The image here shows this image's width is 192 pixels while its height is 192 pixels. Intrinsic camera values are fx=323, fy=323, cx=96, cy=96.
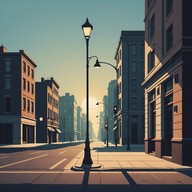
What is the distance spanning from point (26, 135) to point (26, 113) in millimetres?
4740

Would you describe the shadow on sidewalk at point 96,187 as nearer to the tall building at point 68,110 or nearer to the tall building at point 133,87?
the tall building at point 133,87

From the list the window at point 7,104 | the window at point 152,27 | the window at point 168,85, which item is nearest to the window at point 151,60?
the window at point 152,27

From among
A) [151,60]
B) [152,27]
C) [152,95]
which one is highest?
[152,27]

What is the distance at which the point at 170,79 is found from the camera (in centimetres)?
2184

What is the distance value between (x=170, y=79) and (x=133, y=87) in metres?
42.3

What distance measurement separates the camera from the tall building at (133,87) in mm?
62388

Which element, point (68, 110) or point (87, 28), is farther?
point (68, 110)

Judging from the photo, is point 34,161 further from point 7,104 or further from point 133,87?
point 133,87

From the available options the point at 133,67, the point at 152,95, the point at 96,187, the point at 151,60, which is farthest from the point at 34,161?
the point at 133,67

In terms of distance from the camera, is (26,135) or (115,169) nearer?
(115,169)

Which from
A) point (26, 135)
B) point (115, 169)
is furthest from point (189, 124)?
point (26, 135)

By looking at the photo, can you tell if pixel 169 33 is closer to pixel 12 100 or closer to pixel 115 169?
pixel 115 169

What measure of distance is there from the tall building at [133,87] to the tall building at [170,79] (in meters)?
31.9

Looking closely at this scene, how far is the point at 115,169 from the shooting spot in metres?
15.7
